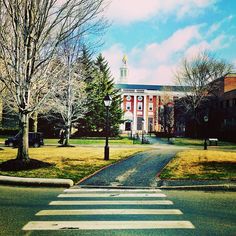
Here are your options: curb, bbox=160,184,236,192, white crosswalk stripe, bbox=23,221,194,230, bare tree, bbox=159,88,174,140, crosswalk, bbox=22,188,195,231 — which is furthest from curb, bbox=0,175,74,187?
bare tree, bbox=159,88,174,140

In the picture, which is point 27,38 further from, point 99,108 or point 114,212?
point 99,108

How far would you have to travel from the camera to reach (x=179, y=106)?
62531 millimetres

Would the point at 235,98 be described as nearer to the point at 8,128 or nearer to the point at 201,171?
the point at 8,128

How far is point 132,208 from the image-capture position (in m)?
8.34

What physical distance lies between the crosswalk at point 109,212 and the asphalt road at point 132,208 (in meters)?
0.02

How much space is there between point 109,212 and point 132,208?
2.29ft

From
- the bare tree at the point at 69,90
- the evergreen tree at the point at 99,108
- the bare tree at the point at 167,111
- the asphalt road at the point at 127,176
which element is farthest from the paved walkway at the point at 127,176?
the bare tree at the point at 167,111

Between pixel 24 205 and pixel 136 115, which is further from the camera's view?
pixel 136 115

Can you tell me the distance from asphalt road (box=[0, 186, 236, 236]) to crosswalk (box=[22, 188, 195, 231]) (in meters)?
0.02

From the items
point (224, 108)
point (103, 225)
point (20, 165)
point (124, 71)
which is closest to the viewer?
point (103, 225)

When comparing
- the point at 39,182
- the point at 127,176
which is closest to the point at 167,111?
the point at 127,176

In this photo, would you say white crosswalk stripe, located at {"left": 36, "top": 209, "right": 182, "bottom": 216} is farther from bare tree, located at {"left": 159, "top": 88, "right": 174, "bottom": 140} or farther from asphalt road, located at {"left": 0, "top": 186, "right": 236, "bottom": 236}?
bare tree, located at {"left": 159, "top": 88, "right": 174, "bottom": 140}

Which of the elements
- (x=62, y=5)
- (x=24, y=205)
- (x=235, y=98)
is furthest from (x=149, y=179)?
(x=235, y=98)

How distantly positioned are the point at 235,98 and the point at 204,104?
982 centimetres
